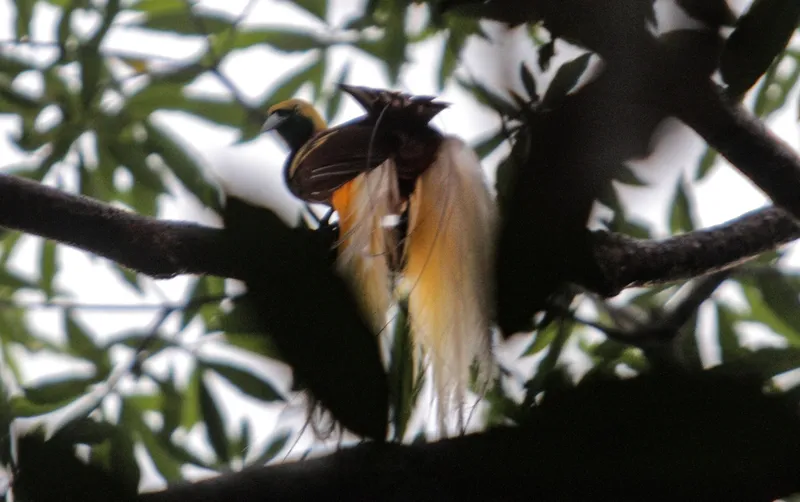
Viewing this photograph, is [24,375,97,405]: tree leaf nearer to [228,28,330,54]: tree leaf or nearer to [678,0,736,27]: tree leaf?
[228,28,330,54]: tree leaf

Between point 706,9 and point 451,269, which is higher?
point 706,9

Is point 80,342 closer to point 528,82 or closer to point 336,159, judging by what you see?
point 336,159

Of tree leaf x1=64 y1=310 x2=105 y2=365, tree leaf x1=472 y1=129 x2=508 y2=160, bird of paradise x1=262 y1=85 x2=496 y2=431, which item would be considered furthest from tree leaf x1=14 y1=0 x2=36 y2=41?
tree leaf x1=472 y1=129 x2=508 y2=160

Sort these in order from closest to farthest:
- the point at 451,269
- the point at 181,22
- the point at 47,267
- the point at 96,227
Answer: the point at 451,269 < the point at 96,227 < the point at 181,22 < the point at 47,267

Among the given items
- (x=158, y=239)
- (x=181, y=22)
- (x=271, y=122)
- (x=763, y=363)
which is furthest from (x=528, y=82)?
(x=271, y=122)

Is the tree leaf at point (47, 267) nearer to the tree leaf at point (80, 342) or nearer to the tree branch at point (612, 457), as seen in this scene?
the tree leaf at point (80, 342)

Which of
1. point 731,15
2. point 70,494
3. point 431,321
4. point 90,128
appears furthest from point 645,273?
point 90,128

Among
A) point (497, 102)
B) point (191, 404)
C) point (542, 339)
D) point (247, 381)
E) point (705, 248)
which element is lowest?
point (191, 404)
